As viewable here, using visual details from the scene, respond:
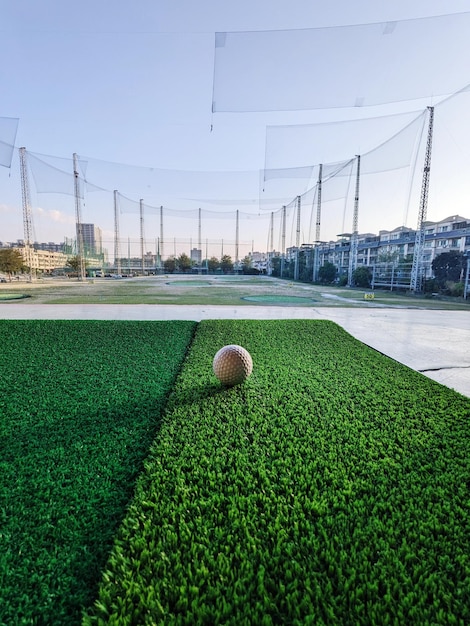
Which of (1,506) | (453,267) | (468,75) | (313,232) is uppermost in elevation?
(468,75)

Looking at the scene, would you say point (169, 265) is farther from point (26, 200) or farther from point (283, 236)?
point (26, 200)

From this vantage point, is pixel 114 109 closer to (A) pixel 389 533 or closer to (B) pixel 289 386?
(B) pixel 289 386

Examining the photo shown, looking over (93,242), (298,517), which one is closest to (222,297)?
(298,517)

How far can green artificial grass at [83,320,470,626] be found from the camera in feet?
3.47

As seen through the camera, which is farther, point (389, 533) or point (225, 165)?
point (225, 165)

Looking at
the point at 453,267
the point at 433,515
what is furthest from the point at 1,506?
the point at 453,267

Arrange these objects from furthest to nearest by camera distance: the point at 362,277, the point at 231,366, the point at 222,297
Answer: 1. the point at 362,277
2. the point at 222,297
3. the point at 231,366

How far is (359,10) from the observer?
6.59 m

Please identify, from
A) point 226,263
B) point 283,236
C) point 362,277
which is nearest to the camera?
point 362,277

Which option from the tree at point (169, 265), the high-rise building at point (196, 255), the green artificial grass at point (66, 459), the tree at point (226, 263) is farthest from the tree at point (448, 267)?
the tree at point (169, 265)

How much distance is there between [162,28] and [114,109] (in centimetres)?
951

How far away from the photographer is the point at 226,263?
51156mm

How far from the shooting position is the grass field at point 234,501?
1.08m

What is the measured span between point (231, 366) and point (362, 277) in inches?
787
